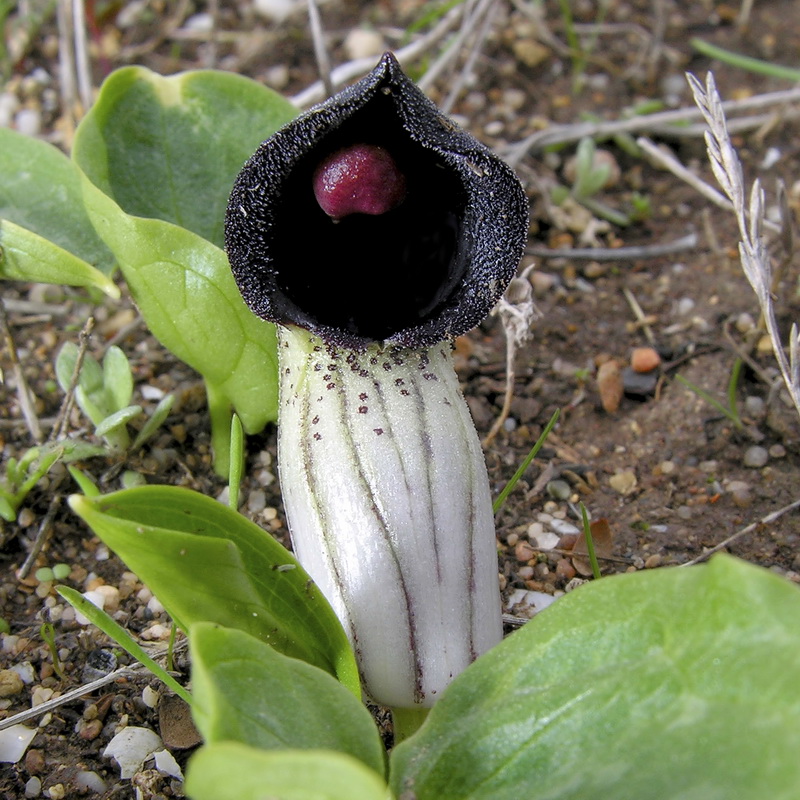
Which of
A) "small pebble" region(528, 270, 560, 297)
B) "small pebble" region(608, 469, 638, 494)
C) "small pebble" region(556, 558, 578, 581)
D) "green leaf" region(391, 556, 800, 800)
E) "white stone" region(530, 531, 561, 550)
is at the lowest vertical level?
"small pebble" region(556, 558, 578, 581)

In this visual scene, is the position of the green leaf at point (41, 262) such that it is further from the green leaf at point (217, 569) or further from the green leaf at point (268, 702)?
the green leaf at point (268, 702)

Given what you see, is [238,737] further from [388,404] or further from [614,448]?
[614,448]

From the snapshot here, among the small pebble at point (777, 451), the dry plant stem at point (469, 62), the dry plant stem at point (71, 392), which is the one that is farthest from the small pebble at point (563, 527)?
the dry plant stem at point (469, 62)

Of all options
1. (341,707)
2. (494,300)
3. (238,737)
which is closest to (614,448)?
(494,300)

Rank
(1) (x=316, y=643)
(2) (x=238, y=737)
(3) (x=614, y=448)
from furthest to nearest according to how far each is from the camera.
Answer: (3) (x=614, y=448)
(1) (x=316, y=643)
(2) (x=238, y=737)

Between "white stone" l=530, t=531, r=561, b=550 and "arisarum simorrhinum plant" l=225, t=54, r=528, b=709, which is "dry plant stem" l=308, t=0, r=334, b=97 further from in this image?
"white stone" l=530, t=531, r=561, b=550

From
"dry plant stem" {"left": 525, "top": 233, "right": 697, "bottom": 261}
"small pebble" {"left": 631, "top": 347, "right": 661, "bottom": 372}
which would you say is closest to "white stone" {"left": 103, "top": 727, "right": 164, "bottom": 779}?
"small pebble" {"left": 631, "top": 347, "right": 661, "bottom": 372}
